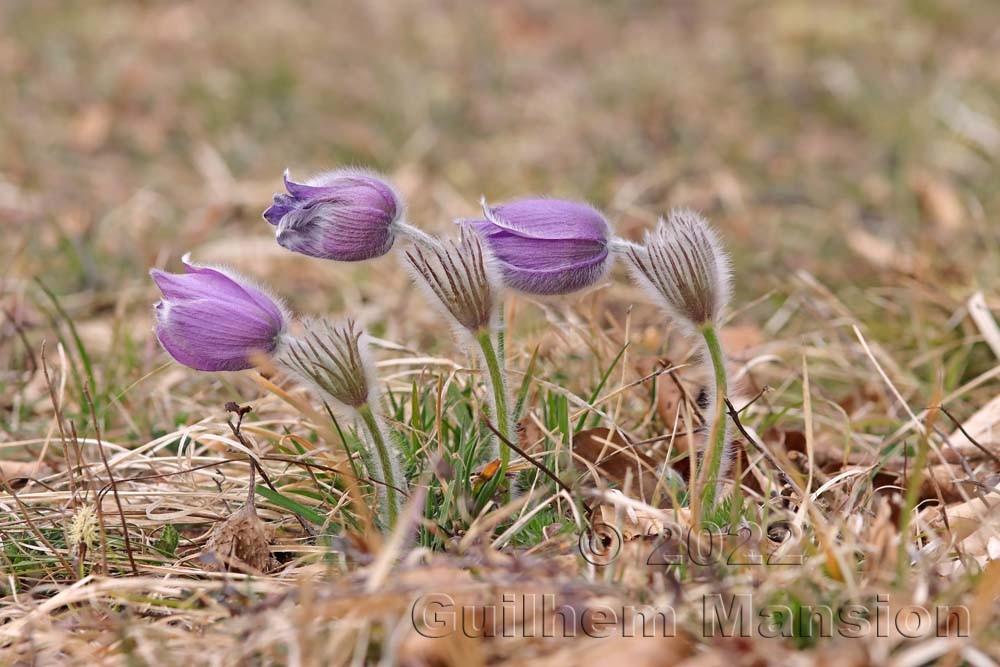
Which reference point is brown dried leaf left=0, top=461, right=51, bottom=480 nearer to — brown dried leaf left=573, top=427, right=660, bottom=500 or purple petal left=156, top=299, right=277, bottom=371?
purple petal left=156, top=299, right=277, bottom=371

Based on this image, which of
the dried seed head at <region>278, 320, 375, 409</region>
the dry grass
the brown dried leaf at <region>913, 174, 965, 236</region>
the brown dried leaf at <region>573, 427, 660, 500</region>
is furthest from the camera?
the brown dried leaf at <region>913, 174, 965, 236</region>

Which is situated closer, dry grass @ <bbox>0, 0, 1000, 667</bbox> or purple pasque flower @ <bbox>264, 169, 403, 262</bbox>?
dry grass @ <bbox>0, 0, 1000, 667</bbox>

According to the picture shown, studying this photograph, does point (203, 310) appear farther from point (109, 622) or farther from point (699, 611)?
point (699, 611)

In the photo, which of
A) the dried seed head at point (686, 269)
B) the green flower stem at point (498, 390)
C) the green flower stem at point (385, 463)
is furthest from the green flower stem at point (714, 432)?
the green flower stem at point (385, 463)

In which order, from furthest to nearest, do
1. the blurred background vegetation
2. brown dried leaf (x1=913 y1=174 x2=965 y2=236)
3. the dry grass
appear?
brown dried leaf (x1=913 y1=174 x2=965 y2=236)
the blurred background vegetation
the dry grass

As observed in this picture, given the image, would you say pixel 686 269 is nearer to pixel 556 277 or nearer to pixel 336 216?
pixel 556 277

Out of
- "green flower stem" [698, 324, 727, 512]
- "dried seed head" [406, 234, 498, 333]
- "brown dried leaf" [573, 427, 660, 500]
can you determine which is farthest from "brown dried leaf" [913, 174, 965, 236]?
"dried seed head" [406, 234, 498, 333]

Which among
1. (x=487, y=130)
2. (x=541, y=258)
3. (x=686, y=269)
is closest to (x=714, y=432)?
(x=686, y=269)
